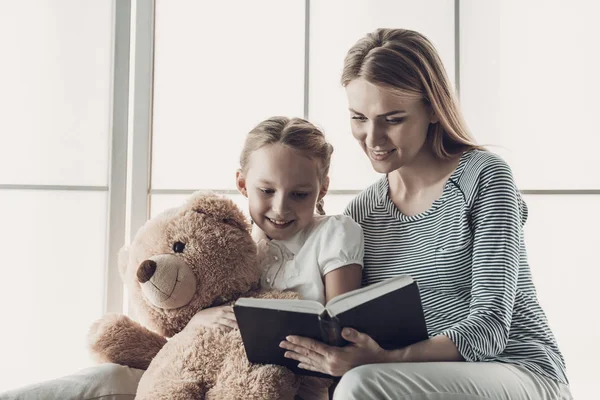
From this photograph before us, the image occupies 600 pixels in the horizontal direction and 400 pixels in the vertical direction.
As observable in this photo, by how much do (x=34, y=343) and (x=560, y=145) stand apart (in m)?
1.98

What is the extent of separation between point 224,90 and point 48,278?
0.92m

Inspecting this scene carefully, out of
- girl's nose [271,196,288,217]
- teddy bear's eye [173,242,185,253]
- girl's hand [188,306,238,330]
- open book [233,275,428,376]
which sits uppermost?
girl's nose [271,196,288,217]

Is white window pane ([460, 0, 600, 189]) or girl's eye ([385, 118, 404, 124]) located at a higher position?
white window pane ([460, 0, 600, 189])

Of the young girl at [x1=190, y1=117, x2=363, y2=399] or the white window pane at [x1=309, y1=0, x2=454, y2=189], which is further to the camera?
the white window pane at [x1=309, y1=0, x2=454, y2=189]

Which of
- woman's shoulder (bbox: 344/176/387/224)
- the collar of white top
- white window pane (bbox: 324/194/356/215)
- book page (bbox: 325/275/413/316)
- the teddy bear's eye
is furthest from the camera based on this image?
white window pane (bbox: 324/194/356/215)

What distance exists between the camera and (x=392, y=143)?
5.38ft

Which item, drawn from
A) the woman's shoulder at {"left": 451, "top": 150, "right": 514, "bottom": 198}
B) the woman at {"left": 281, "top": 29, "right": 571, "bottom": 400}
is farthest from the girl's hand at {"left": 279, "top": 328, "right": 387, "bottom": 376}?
the woman's shoulder at {"left": 451, "top": 150, "right": 514, "bottom": 198}

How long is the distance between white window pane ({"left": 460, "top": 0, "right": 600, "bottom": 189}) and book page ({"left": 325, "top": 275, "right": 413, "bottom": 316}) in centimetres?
122

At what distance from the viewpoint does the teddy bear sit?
54.8 inches

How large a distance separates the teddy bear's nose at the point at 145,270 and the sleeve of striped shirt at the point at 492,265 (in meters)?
0.66

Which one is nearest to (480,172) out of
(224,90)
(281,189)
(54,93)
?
Result: (281,189)

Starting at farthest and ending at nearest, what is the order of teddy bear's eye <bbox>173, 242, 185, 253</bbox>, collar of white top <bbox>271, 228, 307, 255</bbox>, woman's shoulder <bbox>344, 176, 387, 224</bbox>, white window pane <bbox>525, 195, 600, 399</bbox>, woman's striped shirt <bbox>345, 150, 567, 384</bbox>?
white window pane <bbox>525, 195, 600, 399</bbox> → woman's shoulder <bbox>344, 176, 387, 224</bbox> → collar of white top <bbox>271, 228, 307, 255</bbox> → teddy bear's eye <bbox>173, 242, 185, 253</bbox> → woman's striped shirt <bbox>345, 150, 567, 384</bbox>

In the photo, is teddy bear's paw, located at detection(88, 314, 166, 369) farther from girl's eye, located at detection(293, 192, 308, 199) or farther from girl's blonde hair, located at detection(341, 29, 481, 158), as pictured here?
girl's blonde hair, located at detection(341, 29, 481, 158)

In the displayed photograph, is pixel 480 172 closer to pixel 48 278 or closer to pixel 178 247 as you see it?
pixel 178 247
